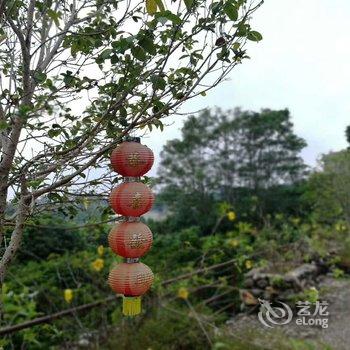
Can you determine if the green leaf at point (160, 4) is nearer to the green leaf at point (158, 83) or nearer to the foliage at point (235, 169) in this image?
the green leaf at point (158, 83)

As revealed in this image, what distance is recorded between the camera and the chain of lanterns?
6.08ft

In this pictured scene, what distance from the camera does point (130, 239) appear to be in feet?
→ 6.12

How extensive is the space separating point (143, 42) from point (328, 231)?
360 inches

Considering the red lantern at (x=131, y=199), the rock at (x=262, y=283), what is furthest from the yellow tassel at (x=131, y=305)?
the rock at (x=262, y=283)

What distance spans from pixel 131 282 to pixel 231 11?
44.5 inches

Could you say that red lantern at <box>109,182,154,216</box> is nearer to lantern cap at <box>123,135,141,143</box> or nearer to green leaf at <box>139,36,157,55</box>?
lantern cap at <box>123,135,141,143</box>

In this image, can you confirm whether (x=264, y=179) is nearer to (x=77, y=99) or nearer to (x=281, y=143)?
(x=281, y=143)

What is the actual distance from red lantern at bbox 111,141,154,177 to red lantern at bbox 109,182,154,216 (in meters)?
0.06

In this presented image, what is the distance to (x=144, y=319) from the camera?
4648mm

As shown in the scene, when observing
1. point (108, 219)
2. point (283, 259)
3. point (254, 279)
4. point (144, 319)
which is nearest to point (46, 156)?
point (108, 219)

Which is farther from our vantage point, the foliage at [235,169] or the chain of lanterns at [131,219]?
the foliage at [235,169]

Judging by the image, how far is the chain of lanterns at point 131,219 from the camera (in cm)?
185

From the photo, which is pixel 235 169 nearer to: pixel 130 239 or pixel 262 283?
pixel 262 283

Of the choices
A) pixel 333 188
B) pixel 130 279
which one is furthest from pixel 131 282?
pixel 333 188
